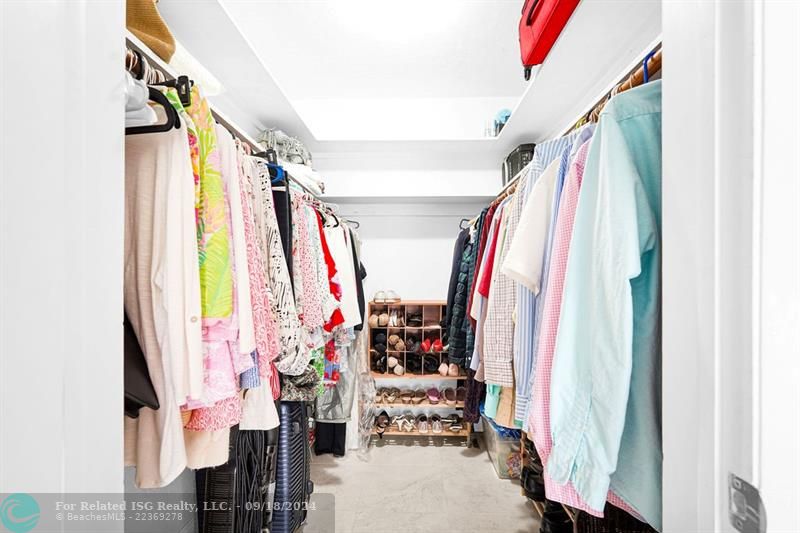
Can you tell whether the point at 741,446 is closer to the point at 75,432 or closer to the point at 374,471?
the point at 75,432

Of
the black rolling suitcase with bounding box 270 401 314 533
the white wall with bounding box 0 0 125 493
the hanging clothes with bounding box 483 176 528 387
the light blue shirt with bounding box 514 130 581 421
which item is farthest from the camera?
the black rolling suitcase with bounding box 270 401 314 533

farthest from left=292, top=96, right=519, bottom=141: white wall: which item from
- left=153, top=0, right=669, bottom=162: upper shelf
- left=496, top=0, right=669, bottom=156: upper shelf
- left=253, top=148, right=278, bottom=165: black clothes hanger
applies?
left=253, top=148, right=278, bottom=165: black clothes hanger

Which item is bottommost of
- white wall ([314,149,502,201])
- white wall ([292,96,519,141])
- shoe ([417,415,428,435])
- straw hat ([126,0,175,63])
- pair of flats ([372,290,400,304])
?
shoe ([417,415,428,435])

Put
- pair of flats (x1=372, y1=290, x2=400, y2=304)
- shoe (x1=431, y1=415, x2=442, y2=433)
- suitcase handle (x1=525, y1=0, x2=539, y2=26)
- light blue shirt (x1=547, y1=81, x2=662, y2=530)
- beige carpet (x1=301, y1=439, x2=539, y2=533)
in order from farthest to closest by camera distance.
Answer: pair of flats (x1=372, y1=290, x2=400, y2=304), shoe (x1=431, y1=415, x2=442, y2=433), beige carpet (x1=301, y1=439, x2=539, y2=533), suitcase handle (x1=525, y1=0, x2=539, y2=26), light blue shirt (x1=547, y1=81, x2=662, y2=530)

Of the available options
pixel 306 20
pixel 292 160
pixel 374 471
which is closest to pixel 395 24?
pixel 306 20

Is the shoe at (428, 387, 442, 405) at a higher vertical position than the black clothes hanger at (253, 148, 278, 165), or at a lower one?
lower

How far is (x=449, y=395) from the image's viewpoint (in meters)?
2.64

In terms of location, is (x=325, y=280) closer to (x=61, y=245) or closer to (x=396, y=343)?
(x=61, y=245)

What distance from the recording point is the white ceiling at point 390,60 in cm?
174

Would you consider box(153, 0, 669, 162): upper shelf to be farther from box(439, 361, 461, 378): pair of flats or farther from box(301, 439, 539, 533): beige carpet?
box(301, 439, 539, 533): beige carpet

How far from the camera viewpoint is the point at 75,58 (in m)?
0.37

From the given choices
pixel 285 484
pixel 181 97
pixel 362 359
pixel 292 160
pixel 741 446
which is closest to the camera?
pixel 741 446

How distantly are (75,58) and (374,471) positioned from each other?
2.30 meters

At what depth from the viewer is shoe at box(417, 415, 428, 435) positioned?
2506mm
